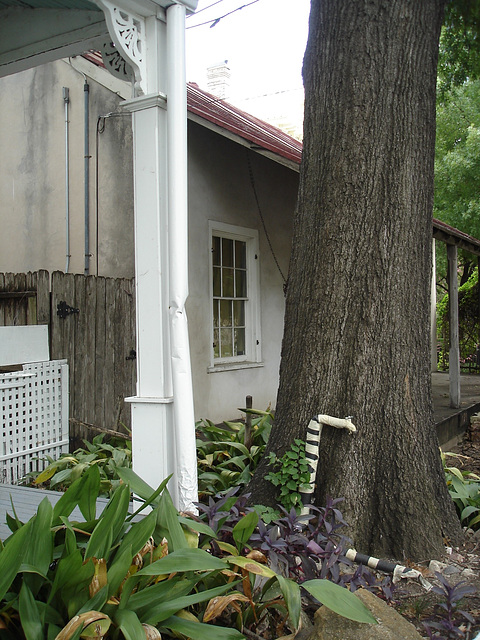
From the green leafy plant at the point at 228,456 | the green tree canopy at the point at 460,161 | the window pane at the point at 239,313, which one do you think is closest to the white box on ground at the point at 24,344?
the green leafy plant at the point at 228,456

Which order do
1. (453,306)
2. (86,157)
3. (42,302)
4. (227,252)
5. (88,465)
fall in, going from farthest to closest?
(453,306)
(227,252)
(86,157)
(42,302)
(88,465)

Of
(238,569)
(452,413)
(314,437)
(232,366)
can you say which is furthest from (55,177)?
(238,569)

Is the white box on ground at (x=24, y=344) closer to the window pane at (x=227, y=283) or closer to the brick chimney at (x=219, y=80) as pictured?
the window pane at (x=227, y=283)

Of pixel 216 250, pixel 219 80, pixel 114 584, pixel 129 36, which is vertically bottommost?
pixel 114 584

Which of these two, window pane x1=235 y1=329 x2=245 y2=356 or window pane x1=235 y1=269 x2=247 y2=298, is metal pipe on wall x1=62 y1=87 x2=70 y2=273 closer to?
window pane x1=235 y1=269 x2=247 y2=298

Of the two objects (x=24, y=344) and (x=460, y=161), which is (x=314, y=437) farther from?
(x=460, y=161)

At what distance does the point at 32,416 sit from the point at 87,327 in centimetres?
112

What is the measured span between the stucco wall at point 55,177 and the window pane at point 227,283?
151cm

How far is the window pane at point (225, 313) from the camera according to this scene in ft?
26.0

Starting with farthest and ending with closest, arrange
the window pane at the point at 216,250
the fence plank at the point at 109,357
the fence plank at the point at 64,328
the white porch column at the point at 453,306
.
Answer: the white porch column at the point at 453,306 → the window pane at the point at 216,250 → the fence plank at the point at 109,357 → the fence plank at the point at 64,328

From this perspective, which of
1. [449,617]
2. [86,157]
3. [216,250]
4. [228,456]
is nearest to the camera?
[449,617]

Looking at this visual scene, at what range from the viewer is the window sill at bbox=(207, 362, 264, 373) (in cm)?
745

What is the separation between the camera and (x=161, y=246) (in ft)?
11.8

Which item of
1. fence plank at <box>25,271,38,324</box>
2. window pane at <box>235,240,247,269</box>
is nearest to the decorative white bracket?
fence plank at <box>25,271,38,324</box>
